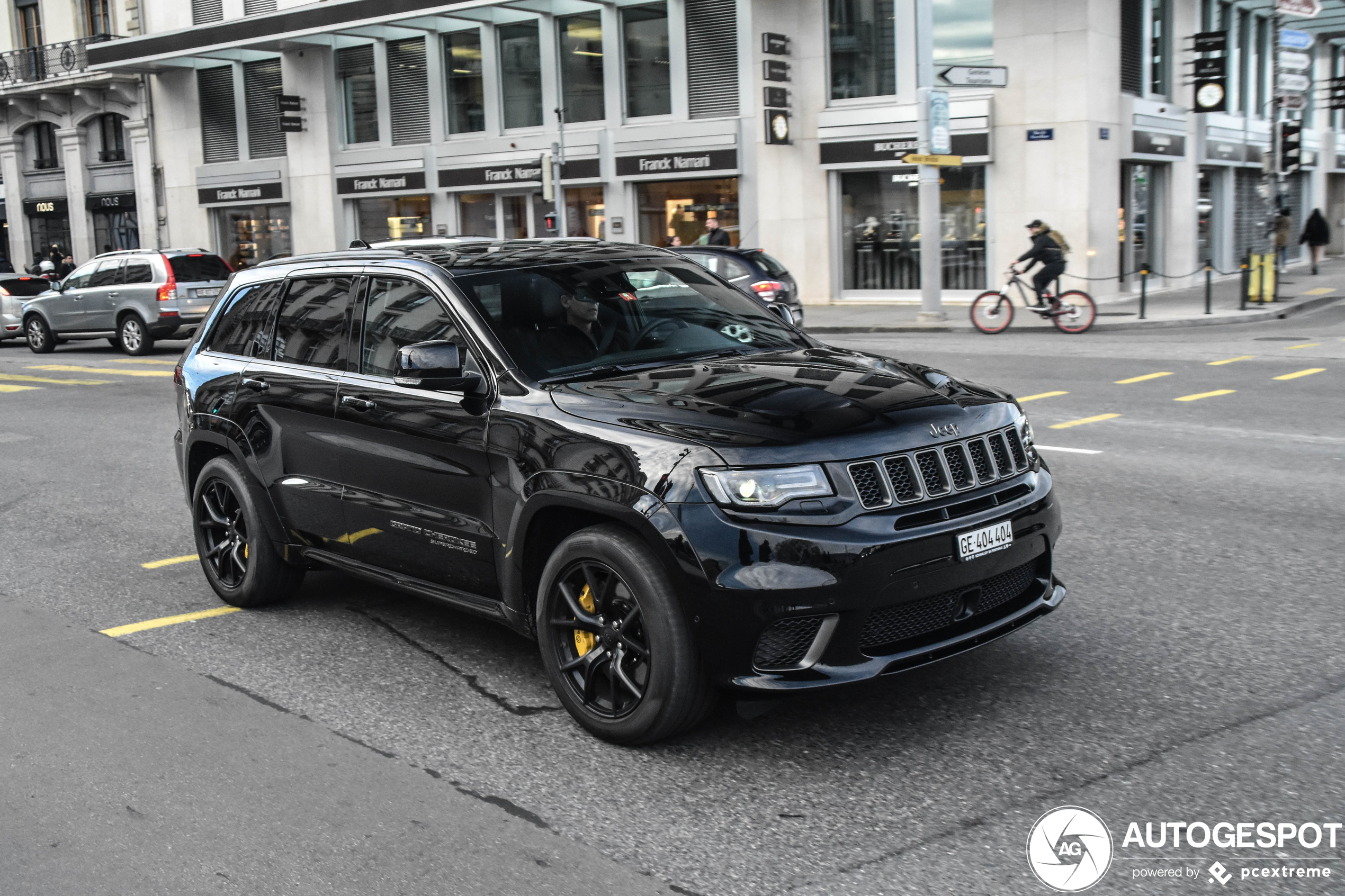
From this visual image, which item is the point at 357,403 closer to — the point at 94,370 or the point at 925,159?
the point at 94,370

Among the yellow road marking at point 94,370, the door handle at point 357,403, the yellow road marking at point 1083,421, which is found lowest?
the yellow road marking at point 1083,421

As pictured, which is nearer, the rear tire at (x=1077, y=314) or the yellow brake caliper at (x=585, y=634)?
the yellow brake caliper at (x=585, y=634)

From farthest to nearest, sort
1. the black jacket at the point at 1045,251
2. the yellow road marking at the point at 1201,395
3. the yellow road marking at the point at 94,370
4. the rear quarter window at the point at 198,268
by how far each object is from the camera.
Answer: the rear quarter window at the point at 198,268
the black jacket at the point at 1045,251
the yellow road marking at the point at 94,370
the yellow road marking at the point at 1201,395

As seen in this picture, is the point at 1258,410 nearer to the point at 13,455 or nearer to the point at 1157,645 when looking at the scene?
the point at 1157,645

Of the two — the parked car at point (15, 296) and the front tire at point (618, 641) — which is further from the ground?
the parked car at point (15, 296)

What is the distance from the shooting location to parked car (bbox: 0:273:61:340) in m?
28.3

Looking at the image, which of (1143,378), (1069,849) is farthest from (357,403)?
(1143,378)

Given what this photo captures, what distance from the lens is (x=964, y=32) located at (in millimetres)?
26156

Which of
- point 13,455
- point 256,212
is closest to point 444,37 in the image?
point 256,212

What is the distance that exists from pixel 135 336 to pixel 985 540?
72.1 feet

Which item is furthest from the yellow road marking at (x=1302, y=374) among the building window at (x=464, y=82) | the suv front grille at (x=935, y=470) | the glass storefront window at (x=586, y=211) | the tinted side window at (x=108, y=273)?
the building window at (x=464, y=82)

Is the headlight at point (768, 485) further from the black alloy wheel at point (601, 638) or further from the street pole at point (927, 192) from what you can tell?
the street pole at point (927, 192)

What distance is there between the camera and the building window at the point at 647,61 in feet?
97.0

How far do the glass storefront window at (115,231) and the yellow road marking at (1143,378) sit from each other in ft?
118
